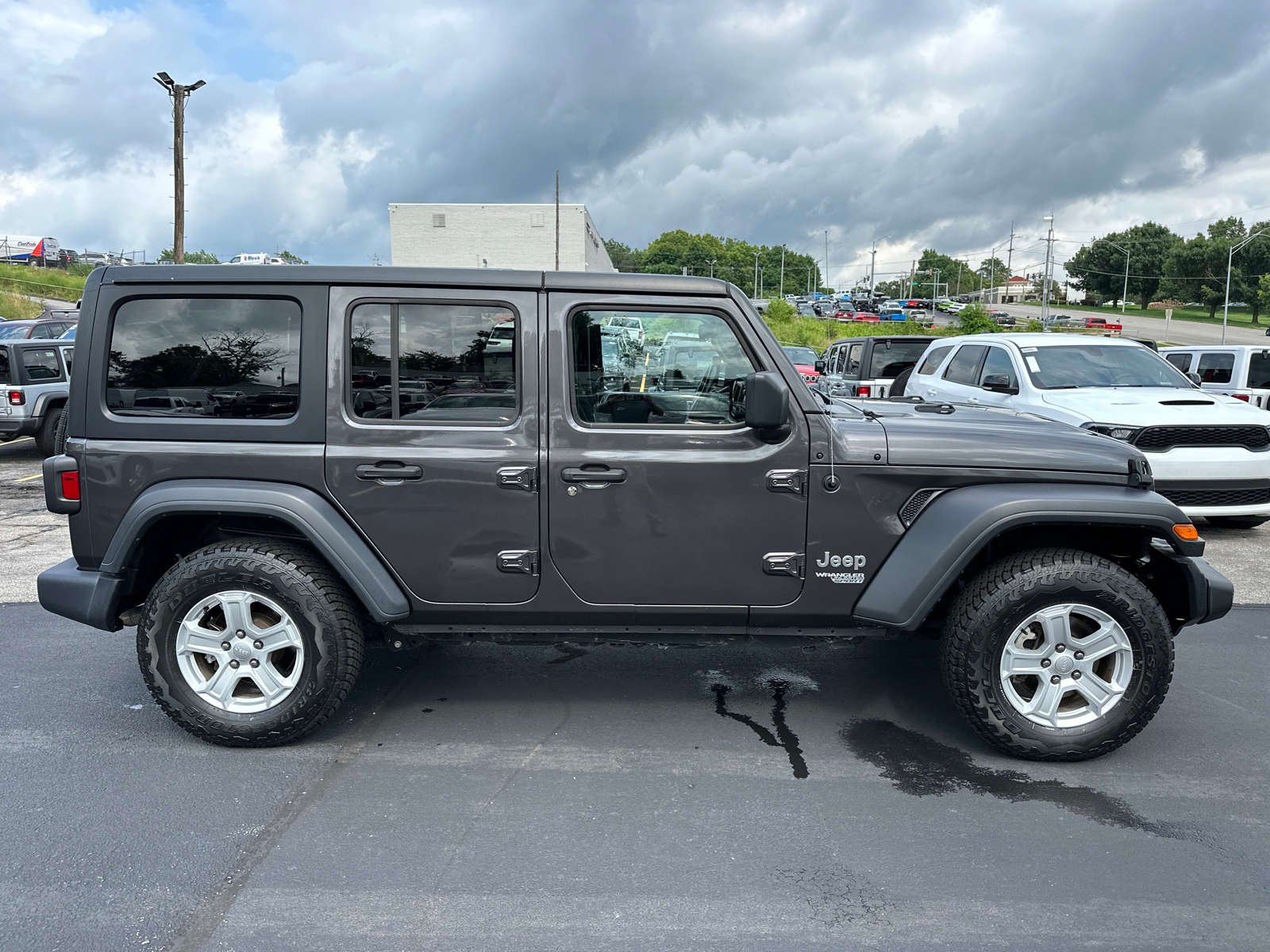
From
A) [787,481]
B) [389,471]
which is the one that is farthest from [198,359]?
[787,481]

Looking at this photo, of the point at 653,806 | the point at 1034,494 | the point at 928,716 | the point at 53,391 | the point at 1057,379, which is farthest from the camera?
the point at 53,391

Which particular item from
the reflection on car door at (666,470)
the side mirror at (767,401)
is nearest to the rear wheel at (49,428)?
the reflection on car door at (666,470)

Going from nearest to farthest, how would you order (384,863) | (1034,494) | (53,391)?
(384,863) < (1034,494) < (53,391)

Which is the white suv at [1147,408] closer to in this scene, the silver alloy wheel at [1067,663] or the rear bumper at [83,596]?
the silver alloy wheel at [1067,663]

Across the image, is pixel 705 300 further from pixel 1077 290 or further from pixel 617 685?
pixel 1077 290

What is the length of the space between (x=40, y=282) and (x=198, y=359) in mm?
55715

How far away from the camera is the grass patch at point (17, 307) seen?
40.8m

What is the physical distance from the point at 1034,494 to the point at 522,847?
2.28 meters

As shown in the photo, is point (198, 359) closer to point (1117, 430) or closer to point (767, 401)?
point (767, 401)

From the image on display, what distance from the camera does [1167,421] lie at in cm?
741

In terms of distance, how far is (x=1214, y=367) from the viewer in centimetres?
1238

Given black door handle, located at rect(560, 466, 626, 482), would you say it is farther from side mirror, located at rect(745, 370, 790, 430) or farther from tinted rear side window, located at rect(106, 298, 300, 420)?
tinted rear side window, located at rect(106, 298, 300, 420)

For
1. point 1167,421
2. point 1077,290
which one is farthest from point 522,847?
point 1077,290

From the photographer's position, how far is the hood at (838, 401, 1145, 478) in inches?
142
